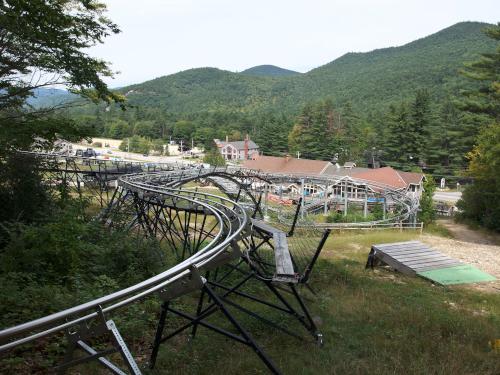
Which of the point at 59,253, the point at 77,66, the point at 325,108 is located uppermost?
the point at 325,108

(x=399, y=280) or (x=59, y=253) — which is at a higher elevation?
(x=59, y=253)

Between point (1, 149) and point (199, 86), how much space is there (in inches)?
7224

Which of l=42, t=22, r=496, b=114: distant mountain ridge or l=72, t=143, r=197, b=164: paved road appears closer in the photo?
l=72, t=143, r=197, b=164: paved road

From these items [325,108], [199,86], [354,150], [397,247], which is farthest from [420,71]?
[397,247]

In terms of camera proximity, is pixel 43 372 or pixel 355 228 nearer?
pixel 43 372

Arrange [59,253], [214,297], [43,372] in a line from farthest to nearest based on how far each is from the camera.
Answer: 1. [59,253]
2. [43,372]
3. [214,297]

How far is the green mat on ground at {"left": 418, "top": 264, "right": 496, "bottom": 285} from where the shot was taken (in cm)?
1040

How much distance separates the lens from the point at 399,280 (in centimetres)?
1036

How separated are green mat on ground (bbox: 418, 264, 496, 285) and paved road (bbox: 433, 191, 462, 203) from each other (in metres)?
40.5

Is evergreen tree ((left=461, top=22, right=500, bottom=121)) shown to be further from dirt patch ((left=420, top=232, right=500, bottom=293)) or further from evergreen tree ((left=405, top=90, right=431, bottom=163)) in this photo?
dirt patch ((left=420, top=232, right=500, bottom=293))

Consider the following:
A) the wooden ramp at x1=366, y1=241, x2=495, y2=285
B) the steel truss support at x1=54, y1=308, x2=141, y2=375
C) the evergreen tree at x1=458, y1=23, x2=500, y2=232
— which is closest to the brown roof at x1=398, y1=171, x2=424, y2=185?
→ the evergreen tree at x1=458, y1=23, x2=500, y2=232

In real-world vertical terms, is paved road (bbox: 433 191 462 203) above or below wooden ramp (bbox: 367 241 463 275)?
below

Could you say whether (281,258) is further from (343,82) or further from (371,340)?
(343,82)

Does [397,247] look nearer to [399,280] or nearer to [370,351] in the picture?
[399,280]
